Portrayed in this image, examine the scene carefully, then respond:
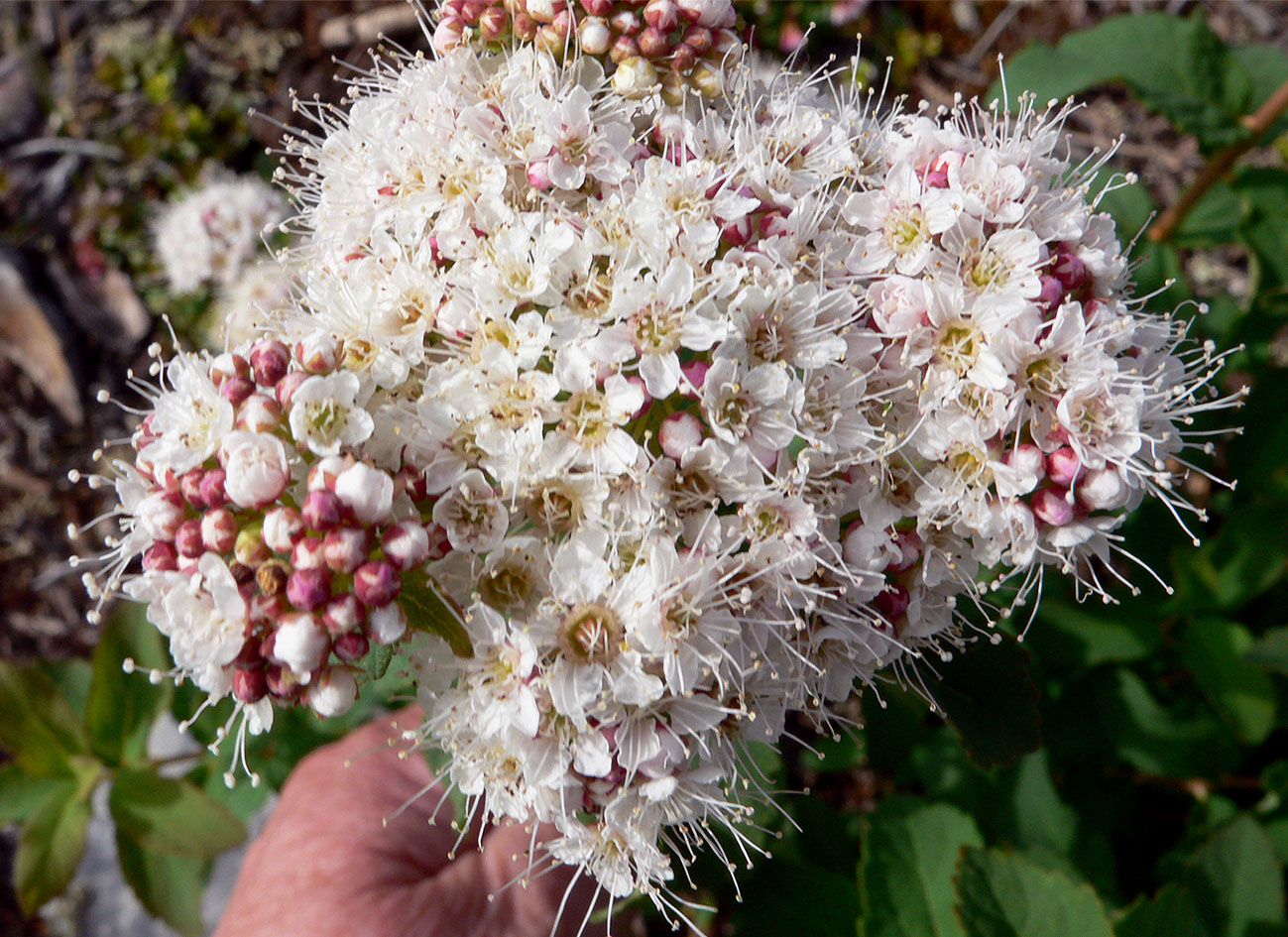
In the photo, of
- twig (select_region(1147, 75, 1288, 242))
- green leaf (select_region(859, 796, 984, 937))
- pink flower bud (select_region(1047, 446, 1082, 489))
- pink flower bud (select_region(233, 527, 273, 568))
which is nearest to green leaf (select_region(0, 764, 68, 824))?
pink flower bud (select_region(233, 527, 273, 568))

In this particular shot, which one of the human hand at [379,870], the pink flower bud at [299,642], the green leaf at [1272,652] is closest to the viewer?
the pink flower bud at [299,642]

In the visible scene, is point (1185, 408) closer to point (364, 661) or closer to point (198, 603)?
point (364, 661)

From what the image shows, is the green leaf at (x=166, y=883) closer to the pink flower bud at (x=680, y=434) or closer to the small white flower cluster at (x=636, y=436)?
the small white flower cluster at (x=636, y=436)

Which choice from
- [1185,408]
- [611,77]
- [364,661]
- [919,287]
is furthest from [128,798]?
[1185,408]

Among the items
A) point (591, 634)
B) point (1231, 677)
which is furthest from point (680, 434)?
point (1231, 677)

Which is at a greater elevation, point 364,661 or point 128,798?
point 364,661

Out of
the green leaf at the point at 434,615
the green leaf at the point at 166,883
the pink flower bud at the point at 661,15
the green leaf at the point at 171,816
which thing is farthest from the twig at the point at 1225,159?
the green leaf at the point at 166,883

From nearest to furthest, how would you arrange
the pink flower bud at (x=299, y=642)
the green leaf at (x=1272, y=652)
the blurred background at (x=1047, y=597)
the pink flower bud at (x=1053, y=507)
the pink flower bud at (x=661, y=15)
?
the pink flower bud at (x=299, y=642)
the pink flower bud at (x=1053, y=507)
the pink flower bud at (x=661, y=15)
the green leaf at (x=1272, y=652)
the blurred background at (x=1047, y=597)
